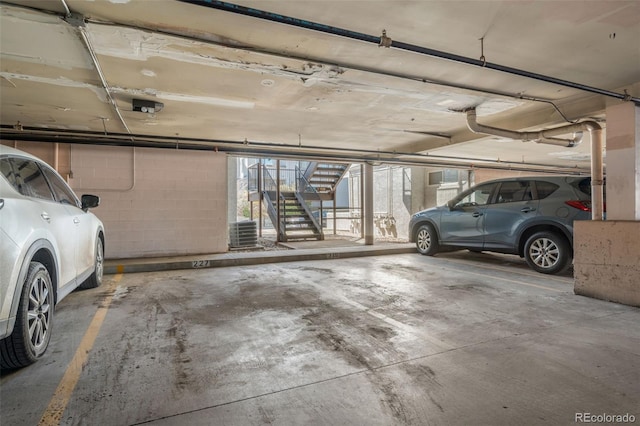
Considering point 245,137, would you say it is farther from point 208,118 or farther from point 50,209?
point 50,209

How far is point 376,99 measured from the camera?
4.68 metres

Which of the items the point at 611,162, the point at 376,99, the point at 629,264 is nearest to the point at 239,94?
the point at 376,99

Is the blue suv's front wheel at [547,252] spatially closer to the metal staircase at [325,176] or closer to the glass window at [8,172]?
the glass window at [8,172]

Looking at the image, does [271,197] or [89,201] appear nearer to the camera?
[89,201]

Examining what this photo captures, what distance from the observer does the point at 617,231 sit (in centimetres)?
393

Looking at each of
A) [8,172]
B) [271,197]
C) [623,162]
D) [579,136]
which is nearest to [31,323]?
[8,172]

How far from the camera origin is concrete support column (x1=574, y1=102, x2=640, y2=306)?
3832 millimetres

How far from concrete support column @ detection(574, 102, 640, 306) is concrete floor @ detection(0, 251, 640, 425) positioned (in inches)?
9.3

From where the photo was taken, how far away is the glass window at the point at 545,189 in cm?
550

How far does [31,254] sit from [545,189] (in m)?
6.63

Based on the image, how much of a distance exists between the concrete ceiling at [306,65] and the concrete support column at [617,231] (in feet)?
1.39

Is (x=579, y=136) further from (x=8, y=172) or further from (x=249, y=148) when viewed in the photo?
(x=8, y=172)

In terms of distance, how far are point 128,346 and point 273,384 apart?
4.55ft

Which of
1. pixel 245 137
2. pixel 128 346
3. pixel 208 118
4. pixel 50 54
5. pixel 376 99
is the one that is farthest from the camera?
pixel 245 137
